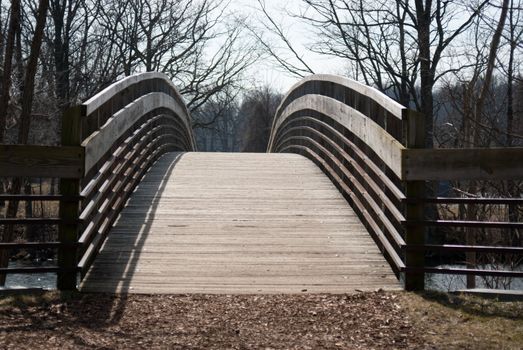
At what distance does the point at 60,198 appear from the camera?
5566mm

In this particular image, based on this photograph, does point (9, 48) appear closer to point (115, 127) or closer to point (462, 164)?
point (115, 127)

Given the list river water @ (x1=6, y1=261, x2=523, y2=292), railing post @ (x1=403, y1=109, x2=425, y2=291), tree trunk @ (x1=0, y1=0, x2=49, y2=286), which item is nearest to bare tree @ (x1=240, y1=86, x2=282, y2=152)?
river water @ (x1=6, y1=261, x2=523, y2=292)

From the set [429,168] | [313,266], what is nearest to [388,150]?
[429,168]

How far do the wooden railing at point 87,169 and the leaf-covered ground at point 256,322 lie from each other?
0.48 m

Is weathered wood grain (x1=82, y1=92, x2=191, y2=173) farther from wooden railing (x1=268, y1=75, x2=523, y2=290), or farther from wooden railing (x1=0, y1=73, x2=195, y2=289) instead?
wooden railing (x1=268, y1=75, x2=523, y2=290)

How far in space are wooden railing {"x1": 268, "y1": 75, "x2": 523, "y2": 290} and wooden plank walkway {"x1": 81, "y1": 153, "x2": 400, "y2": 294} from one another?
25 cm

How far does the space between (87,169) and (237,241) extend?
1953 millimetres

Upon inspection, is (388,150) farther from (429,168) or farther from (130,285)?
(130,285)

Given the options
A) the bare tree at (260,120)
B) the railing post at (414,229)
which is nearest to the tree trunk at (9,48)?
the railing post at (414,229)

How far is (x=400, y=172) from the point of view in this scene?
573 cm

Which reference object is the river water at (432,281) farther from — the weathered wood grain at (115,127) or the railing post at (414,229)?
the railing post at (414,229)

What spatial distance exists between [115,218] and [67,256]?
6.67 ft

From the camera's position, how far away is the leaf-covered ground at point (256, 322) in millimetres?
4461

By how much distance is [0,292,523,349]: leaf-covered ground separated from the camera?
4461 millimetres
